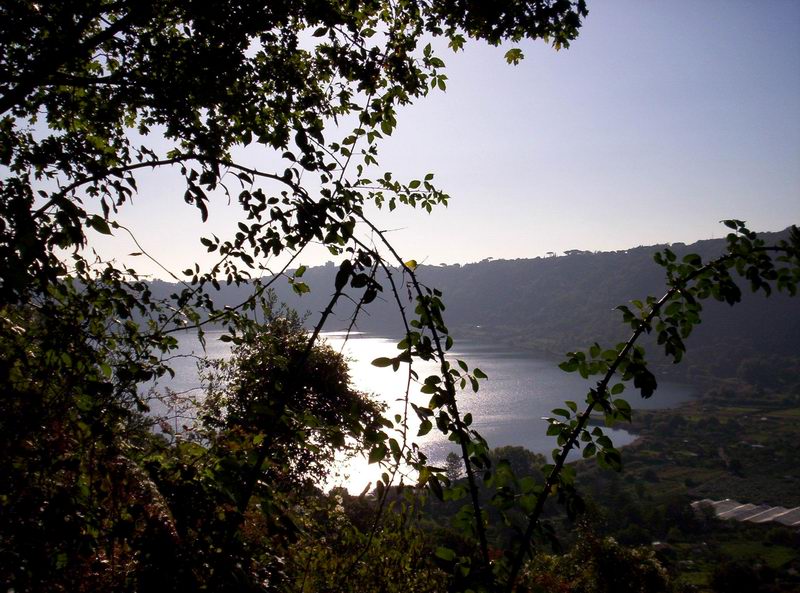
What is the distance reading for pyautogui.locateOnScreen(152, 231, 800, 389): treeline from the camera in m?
77.6

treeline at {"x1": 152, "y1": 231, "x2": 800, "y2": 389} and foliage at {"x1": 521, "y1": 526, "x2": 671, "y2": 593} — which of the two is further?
treeline at {"x1": 152, "y1": 231, "x2": 800, "y2": 389}

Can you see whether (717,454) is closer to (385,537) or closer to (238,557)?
(385,537)

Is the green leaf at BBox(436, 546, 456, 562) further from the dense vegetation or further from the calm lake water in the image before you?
the calm lake water

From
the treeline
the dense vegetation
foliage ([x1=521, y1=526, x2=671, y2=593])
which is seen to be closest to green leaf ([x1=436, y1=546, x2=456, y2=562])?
the dense vegetation

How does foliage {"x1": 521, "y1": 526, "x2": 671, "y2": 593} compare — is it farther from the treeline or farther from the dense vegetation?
the treeline

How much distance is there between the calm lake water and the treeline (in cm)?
804

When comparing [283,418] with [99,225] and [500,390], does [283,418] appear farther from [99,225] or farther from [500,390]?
[500,390]

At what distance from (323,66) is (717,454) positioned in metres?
59.6

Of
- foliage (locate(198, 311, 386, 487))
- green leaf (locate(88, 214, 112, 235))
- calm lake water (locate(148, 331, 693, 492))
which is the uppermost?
green leaf (locate(88, 214, 112, 235))

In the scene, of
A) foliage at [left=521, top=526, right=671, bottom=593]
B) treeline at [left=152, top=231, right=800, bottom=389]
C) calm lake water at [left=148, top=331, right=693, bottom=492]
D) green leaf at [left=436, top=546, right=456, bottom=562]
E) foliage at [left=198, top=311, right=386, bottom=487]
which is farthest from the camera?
treeline at [left=152, top=231, right=800, bottom=389]

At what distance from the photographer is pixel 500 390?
5506 cm

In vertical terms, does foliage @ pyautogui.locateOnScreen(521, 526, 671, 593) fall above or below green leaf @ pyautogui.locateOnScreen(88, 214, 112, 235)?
below

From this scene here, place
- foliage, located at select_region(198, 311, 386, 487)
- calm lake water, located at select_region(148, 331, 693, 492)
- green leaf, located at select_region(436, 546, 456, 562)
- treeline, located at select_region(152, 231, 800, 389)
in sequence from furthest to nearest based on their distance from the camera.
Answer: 1. treeline, located at select_region(152, 231, 800, 389)
2. calm lake water, located at select_region(148, 331, 693, 492)
3. green leaf, located at select_region(436, 546, 456, 562)
4. foliage, located at select_region(198, 311, 386, 487)

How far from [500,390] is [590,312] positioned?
38.6 meters
